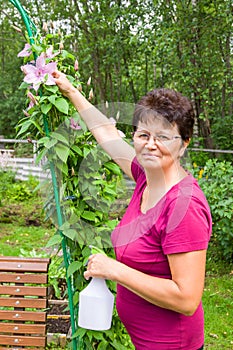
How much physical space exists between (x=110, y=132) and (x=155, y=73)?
906cm

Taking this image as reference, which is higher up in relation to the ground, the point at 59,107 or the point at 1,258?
the point at 59,107

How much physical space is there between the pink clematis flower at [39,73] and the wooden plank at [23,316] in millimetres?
1479

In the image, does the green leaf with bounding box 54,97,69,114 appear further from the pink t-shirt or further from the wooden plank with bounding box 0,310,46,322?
the wooden plank with bounding box 0,310,46,322

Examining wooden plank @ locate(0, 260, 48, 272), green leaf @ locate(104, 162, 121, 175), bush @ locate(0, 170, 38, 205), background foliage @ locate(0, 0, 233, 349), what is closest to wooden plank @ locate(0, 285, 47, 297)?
wooden plank @ locate(0, 260, 48, 272)

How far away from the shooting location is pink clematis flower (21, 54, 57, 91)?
1735 millimetres

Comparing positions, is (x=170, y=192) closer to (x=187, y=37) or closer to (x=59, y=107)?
(x=59, y=107)

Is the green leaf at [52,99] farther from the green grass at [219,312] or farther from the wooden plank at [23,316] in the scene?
the green grass at [219,312]

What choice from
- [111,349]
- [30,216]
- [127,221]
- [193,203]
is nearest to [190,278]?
[193,203]

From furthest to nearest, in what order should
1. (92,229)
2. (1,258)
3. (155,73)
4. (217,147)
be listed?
(155,73) → (217,147) → (1,258) → (92,229)

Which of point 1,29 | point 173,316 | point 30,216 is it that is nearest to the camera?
point 173,316

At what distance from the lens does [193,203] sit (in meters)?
1.32

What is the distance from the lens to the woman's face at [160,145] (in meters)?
1.37

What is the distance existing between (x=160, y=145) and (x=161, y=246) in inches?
11.4

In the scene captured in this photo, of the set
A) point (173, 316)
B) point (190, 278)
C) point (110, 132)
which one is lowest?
point (173, 316)
